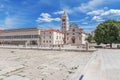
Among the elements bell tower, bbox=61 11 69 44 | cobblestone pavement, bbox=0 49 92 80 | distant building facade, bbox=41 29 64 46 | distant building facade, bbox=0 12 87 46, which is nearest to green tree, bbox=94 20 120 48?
cobblestone pavement, bbox=0 49 92 80

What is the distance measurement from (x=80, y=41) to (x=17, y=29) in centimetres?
3094

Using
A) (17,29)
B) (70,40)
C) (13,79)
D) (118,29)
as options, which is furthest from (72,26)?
(13,79)

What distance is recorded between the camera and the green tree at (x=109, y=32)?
3431 centimetres

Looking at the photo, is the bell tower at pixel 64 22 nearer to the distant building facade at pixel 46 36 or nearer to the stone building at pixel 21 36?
the distant building facade at pixel 46 36

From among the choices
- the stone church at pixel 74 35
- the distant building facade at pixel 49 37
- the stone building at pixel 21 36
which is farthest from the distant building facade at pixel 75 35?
the stone building at pixel 21 36

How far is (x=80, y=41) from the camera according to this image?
63844 millimetres

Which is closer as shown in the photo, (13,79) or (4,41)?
(13,79)

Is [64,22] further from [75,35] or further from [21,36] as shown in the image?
[21,36]

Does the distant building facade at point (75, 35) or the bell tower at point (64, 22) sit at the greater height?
the bell tower at point (64, 22)

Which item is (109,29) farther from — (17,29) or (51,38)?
(17,29)

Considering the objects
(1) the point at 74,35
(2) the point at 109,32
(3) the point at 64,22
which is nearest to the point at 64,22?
(3) the point at 64,22

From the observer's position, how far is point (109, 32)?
35.1 metres

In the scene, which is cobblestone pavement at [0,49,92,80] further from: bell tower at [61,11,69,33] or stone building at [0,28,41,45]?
bell tower at [61,11,69,33]

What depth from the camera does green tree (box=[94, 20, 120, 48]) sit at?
34312mm
